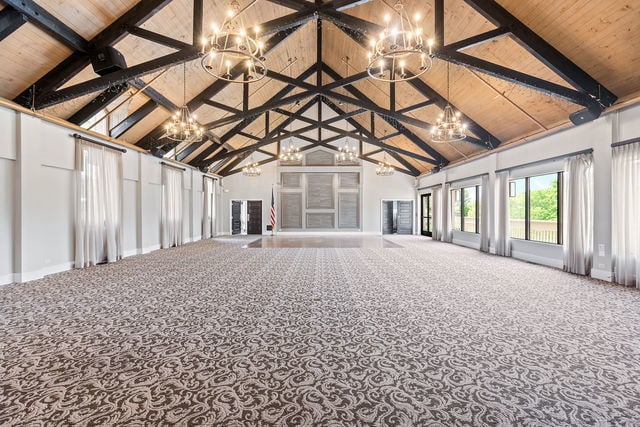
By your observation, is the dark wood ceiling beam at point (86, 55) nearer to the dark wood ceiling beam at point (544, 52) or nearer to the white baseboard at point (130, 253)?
the white baseboard at point (130, 253)

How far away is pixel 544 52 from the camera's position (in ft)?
17.0

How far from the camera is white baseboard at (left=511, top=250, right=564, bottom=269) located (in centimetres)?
716

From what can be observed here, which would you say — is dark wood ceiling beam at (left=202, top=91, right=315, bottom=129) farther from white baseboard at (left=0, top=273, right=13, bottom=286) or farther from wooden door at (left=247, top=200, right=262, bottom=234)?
wooden door at (left=247, top=200, right=262, bottom=234)

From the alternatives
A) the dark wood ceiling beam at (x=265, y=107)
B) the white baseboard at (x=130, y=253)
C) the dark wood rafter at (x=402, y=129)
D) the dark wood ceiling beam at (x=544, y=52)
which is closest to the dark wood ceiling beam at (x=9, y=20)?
the dark wood ceiling beam at (x=265, y=107)

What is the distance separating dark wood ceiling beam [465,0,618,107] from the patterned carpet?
3.45m

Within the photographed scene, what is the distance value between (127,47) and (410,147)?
11.1 metres

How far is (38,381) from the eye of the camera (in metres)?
2.30

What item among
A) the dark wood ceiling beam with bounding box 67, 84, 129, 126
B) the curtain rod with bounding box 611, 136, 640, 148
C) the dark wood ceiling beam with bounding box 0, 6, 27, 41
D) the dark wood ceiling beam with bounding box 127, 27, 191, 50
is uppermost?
the dark wood ceiling beam with bounding box 127, 27, 191, 50

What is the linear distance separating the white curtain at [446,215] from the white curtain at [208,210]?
1092cm

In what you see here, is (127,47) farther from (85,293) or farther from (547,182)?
(547,182)

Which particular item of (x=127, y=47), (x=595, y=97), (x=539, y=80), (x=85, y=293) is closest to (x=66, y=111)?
(x=127, y=47)

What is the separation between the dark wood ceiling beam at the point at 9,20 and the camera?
429 centimetres

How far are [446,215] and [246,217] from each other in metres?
10.9

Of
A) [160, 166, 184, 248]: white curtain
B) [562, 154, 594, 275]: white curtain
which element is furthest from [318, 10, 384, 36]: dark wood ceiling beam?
[160, 166, 184, 248]: white curtain
